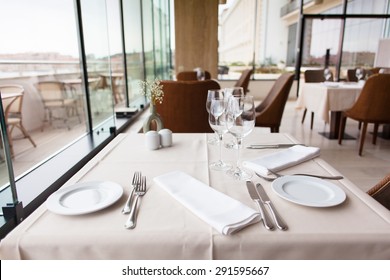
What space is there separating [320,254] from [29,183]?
146 centimetres

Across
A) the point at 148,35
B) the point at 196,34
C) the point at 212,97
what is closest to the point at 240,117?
the point at 212,97

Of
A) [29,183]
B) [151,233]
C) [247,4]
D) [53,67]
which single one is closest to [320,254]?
[151,233]

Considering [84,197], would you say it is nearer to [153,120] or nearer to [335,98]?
[153,120]

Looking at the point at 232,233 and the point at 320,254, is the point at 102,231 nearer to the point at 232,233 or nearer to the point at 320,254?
the point at 232,233

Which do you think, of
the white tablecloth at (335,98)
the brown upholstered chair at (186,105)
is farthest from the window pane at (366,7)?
the brown upholstered chair at (186,105)

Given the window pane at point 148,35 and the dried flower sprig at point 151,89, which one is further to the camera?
the window pane at point 148,35

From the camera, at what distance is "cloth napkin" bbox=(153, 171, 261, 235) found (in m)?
0.65

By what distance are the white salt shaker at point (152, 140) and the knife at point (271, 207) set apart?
50 cm

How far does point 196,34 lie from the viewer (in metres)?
5.87

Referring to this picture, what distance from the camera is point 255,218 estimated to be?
672 millimetres

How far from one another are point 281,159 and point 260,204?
0.36 m

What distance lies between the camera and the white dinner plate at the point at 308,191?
2.43 ft

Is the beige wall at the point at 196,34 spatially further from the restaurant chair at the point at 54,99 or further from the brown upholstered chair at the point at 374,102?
the brown upholstered chair at the point at 374,102
